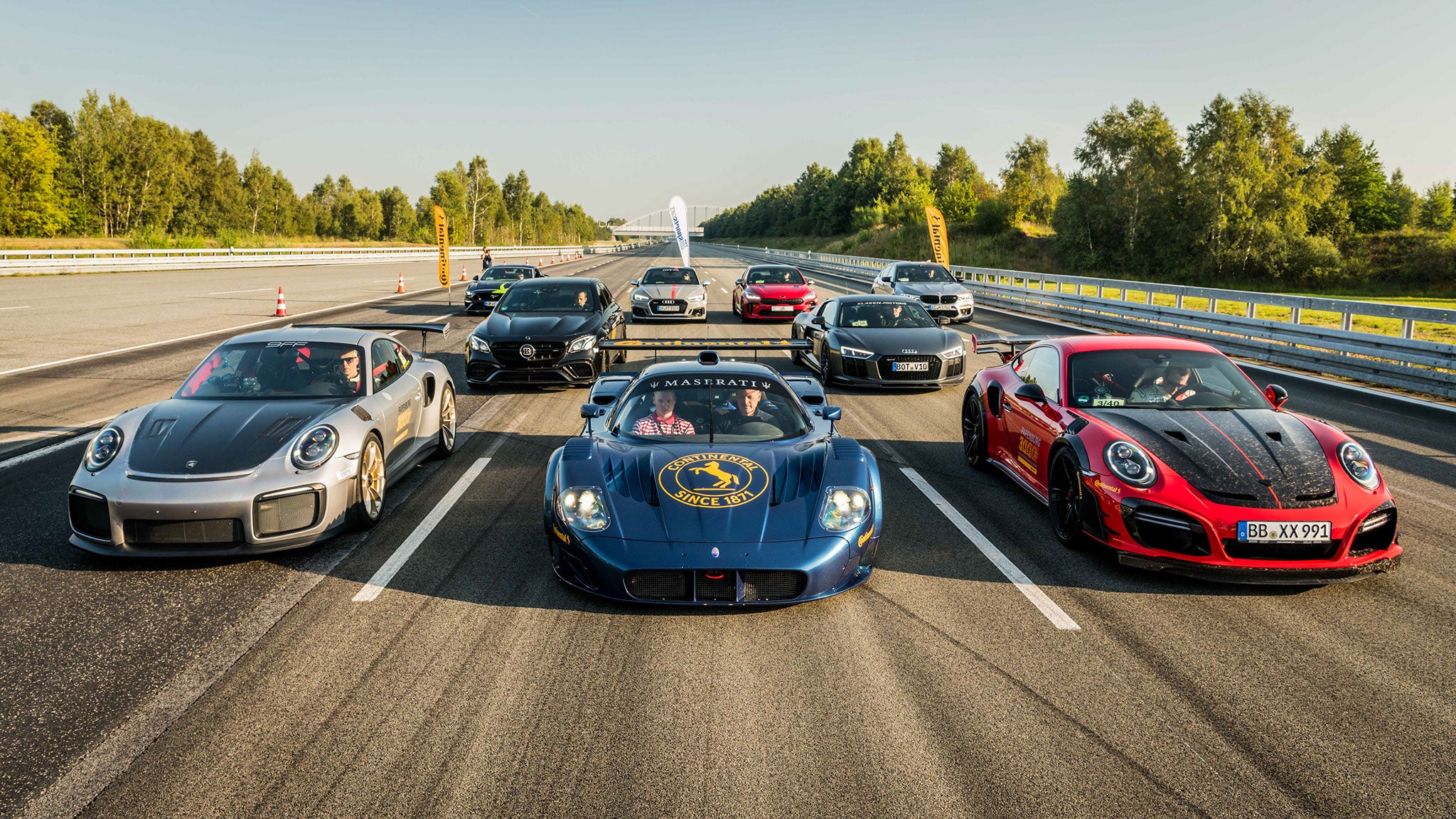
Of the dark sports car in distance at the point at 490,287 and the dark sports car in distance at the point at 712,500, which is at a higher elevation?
the dark sports car in distance at the point at 490,287

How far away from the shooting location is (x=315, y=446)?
19.8 ft

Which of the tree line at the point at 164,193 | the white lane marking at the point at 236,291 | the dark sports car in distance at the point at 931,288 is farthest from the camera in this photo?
the tree line at the point at 164,193

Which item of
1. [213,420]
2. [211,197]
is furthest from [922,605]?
[211,197]

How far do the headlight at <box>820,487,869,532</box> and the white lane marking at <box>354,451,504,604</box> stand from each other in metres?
2.72

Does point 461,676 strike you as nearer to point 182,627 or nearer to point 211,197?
point 182,627

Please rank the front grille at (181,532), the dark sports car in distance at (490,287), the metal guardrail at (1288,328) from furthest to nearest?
the dark sports car in distance at (490,287), the metal guardrail at (1288,328), the front grille at (181,532)

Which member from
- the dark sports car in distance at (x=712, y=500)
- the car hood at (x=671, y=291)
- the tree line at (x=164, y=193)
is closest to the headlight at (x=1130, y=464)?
the dark sports car in distance at (x=712, y=500)

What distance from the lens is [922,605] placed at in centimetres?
512

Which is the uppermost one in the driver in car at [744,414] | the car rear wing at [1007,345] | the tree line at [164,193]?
the tree line at [164,193]

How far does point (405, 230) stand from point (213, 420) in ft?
551

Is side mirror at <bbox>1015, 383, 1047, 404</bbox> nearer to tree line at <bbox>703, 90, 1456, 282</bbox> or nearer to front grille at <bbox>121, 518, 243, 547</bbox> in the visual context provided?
front grille at <bbox>121, 518, 243, 547</bbox>

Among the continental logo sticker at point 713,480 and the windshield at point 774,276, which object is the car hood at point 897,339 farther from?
the windshield at point 774,276

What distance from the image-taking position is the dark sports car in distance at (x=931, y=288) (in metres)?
24.6

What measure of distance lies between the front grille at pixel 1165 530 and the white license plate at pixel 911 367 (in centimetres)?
729
